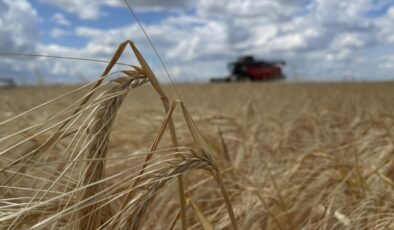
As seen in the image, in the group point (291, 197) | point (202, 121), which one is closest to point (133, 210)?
point (291, 197)

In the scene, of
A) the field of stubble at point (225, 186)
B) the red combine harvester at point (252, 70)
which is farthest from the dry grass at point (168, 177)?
the red combine harvester at point (252, 70)

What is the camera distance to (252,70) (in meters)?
26.0

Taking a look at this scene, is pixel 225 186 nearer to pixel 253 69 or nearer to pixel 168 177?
pixel 168 177

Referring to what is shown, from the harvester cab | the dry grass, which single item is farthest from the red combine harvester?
the dry grass

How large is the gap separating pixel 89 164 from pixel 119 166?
1.03 meters

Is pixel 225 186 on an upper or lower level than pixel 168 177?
lower

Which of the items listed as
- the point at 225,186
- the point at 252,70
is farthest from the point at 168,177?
the point at 252,70

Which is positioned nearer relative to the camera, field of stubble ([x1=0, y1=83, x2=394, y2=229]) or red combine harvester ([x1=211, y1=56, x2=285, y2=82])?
field of stubble ([x1=0, y1=83, x2=394, y2=229])

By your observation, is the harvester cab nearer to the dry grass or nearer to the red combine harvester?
the red combine harvester

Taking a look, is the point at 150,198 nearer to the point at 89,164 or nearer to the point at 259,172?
the point at 89,164

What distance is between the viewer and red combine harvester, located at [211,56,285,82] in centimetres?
2545

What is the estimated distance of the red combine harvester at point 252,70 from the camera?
25.5 metres

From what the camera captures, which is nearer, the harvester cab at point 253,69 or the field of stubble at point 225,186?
the field of stubble at point 225,186

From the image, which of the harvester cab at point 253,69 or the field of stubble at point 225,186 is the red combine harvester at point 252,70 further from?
the field of stubble at point 225,186
